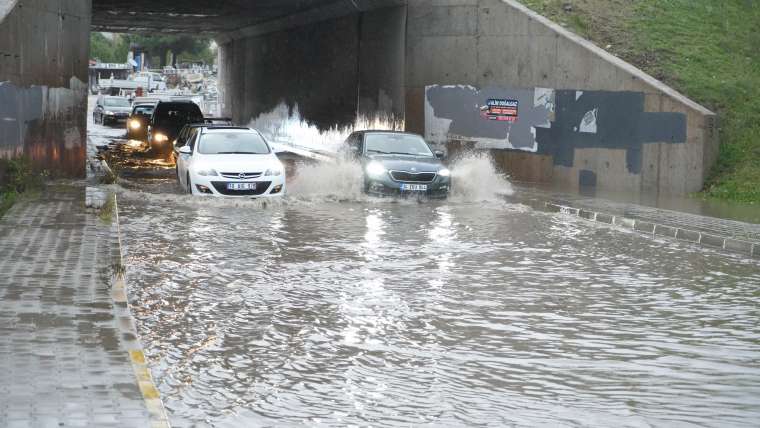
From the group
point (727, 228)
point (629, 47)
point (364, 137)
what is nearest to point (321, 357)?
point (727, 228)

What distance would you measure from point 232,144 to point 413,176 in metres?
3.62

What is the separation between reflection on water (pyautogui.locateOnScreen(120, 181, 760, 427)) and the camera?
6.76m

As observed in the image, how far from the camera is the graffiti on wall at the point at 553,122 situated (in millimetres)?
23219

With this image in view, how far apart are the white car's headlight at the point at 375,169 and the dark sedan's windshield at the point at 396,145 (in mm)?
974

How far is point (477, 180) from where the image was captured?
79.3 ft

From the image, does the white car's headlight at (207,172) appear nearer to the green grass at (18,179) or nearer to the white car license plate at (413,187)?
the green grass at (18,179)

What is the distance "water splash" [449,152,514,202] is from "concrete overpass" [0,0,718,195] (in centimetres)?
42

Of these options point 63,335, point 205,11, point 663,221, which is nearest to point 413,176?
point 663,221

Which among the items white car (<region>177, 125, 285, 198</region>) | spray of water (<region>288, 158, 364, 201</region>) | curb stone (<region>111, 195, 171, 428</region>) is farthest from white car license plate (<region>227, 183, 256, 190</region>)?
curb stone (<region>111, 195, 171, 428</region>)

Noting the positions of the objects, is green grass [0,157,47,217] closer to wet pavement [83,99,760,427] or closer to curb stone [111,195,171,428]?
wet pavement [83,99,760,427]

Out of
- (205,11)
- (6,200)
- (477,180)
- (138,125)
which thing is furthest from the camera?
(138,125)

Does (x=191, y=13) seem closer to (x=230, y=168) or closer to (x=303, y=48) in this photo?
(x=303, y=48)

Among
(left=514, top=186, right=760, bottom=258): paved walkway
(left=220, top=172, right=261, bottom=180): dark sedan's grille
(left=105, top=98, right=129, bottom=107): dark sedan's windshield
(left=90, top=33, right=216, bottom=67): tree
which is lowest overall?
(left=514, top=186, right=760, bottom=258): paved walkway

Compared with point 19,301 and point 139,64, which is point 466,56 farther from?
point 139,64
